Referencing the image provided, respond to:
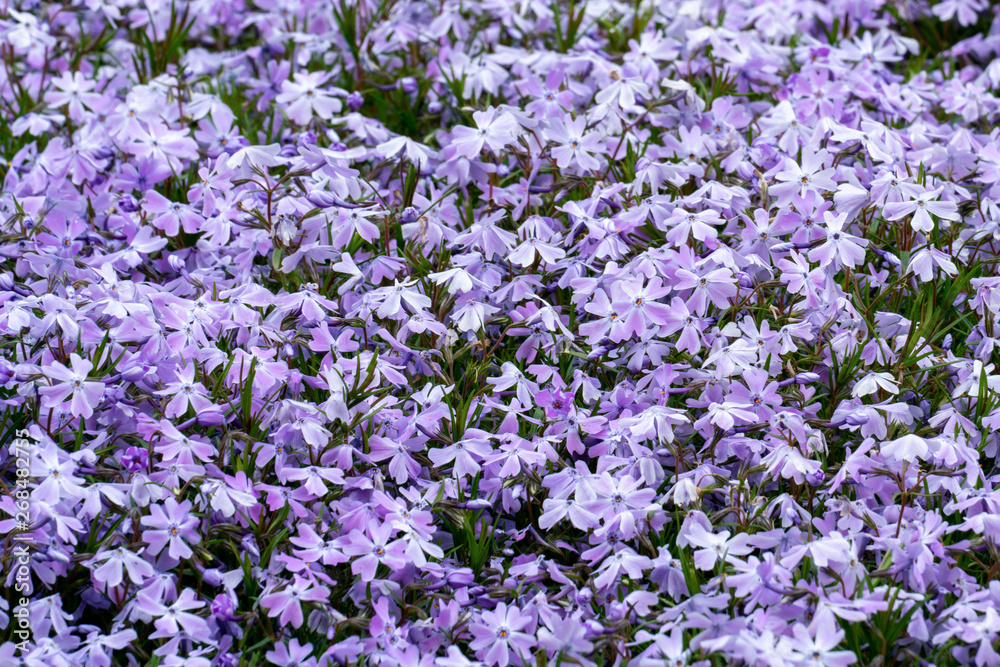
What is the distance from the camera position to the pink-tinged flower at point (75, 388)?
2375mm

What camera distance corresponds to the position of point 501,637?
220cm

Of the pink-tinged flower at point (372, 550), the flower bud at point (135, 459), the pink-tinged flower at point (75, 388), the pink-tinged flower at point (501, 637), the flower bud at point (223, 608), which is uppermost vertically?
the pink-tinged flower at point (75, 388)

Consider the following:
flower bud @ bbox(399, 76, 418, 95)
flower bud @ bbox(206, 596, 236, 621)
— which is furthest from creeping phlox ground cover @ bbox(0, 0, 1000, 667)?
flower bud @ bbox(399, 76, 418, 95)

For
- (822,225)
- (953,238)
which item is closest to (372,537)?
(822,225)

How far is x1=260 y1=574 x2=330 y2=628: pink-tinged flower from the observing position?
2180mm

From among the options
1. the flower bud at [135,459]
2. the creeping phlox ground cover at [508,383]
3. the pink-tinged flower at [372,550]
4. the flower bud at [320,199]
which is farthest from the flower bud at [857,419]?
the flower bud at [135,459]

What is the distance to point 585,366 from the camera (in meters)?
2.89

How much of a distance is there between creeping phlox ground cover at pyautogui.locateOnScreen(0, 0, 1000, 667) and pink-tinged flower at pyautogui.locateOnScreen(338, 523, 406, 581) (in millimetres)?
11

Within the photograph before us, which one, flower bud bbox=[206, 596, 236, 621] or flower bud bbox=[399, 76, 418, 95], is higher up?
flower bud bbox=[399, 76, 418, 95]

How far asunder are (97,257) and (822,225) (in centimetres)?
241

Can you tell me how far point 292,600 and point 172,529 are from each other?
0.37m

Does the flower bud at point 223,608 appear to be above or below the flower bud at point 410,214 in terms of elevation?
below

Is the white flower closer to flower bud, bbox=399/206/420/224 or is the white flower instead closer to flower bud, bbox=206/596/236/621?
flower bud, bbox=399/206/420/224

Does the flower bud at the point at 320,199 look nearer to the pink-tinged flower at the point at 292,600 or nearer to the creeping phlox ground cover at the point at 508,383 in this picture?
the creeping phlox ground cover at the point at 508,383
